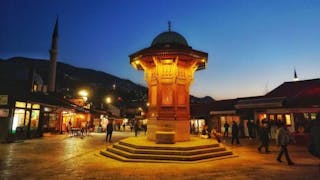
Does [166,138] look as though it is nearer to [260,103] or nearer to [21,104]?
[260,103]

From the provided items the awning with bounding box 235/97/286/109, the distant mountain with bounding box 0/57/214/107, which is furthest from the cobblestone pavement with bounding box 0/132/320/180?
the distant mountain with bounding box 0/57/214/107

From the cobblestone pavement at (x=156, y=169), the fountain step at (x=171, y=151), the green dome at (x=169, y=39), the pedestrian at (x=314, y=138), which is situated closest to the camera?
the pedestrian at (x=314, y=138)

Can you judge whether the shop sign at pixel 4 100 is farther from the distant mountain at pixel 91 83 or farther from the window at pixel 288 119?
the window at pixel 288 119

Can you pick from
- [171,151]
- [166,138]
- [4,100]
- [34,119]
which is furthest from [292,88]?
[4,100]

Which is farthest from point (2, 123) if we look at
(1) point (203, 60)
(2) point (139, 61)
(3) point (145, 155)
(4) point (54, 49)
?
(4) point (54, 49)

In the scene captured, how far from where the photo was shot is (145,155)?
36.3ft

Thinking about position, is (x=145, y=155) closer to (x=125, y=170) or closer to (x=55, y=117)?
(x=125, y=170)

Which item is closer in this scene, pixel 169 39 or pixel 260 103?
pixel 169 39

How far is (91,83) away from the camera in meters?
132

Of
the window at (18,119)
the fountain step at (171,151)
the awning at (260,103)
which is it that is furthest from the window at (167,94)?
the window at (18,119)

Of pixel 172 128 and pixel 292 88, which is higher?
pixel 292 88

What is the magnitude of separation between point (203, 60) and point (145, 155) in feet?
26.6

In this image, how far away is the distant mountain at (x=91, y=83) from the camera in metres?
56.0

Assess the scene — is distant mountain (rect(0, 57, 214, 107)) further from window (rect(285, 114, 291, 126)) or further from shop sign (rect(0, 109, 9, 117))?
window (rect(285, 114, 291, 126))
